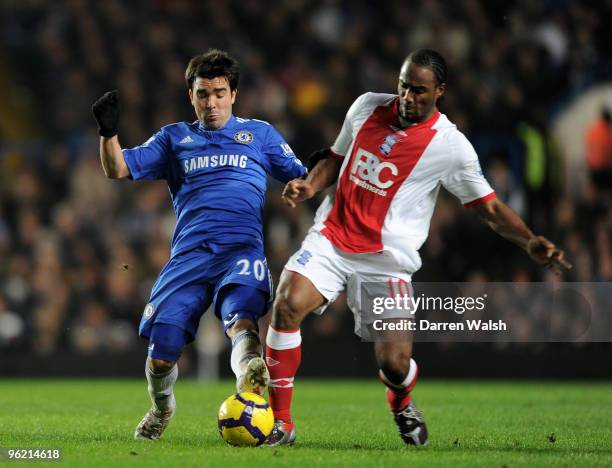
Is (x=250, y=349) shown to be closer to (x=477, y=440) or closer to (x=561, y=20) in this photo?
(x=477, y=440)

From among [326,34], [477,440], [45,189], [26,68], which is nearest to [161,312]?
[477,440]

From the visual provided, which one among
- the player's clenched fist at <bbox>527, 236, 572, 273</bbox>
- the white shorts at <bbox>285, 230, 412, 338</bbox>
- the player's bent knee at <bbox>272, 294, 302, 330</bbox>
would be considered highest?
the player's clenched fist at <bbox>527, 236, 572, 273</bbox>

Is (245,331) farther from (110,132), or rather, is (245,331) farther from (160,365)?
(110,132)

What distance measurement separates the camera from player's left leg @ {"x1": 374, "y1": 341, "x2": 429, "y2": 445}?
22.4 feet

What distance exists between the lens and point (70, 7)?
18469mm

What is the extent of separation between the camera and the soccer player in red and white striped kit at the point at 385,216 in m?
6.77

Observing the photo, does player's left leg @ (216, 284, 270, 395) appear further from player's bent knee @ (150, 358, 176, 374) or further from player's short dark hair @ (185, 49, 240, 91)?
player's short dark hair @ (185, 49, 240, 91)

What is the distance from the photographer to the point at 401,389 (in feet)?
22.9

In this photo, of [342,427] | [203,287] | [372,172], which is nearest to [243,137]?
[372,172]

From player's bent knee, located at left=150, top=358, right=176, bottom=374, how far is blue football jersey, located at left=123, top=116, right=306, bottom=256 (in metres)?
0.69

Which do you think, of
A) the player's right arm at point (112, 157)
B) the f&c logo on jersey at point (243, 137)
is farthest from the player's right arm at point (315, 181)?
the player's right arm at point (112, 157)

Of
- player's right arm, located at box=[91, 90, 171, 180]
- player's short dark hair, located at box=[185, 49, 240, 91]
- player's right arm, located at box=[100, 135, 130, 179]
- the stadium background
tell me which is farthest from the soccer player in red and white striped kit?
the stadium background

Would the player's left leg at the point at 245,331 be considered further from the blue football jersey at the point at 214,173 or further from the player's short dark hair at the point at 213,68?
the player's short dark hair at the point at 213,68

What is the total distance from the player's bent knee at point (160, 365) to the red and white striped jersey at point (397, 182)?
4.06 ft
